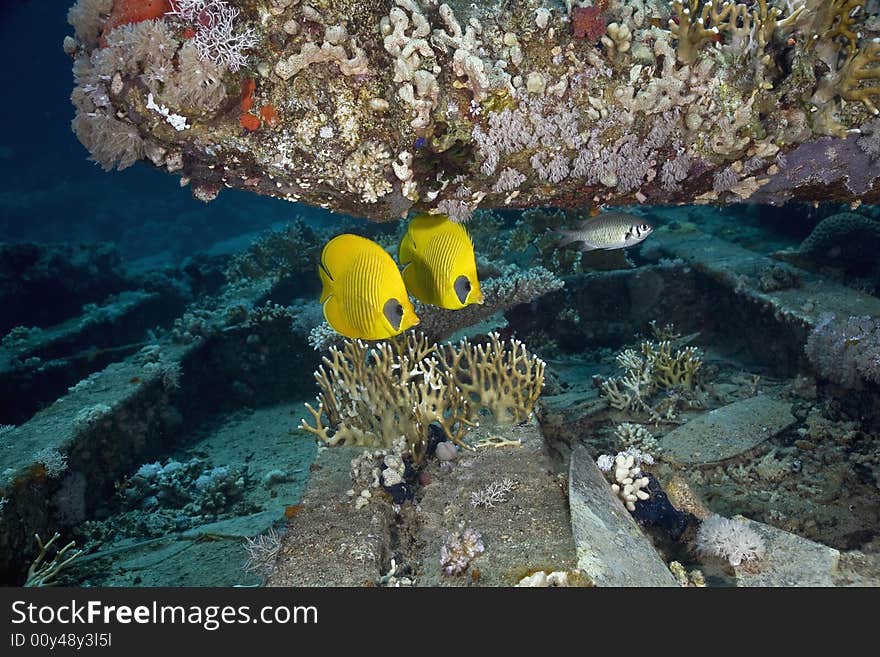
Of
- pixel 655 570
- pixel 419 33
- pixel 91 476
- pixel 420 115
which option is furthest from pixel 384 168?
pixel 91 476

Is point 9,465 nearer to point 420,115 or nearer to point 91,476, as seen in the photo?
point 91,476

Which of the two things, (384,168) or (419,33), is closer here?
(419,33)

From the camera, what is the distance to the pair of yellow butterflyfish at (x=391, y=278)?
2.42 metres

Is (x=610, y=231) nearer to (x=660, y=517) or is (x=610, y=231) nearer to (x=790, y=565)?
(x=660, y=517)

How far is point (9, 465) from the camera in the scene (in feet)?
16.7

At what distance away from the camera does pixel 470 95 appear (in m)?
2.62

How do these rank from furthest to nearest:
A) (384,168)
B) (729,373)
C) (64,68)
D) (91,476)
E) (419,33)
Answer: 1. (64,68)
2. (729,373)
3. (91,476)
4. (384,168)
5. (419,33)

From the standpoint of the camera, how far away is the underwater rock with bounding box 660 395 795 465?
4.94 m

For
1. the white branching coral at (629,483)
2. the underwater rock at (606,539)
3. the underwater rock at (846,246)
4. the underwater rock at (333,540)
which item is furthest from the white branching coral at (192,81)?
the underwater rock at (846,246)

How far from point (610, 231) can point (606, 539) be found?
2808mm

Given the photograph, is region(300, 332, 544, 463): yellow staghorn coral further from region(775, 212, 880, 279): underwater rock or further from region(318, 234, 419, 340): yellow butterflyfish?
region(775, 212, 880, 279): underwater rock

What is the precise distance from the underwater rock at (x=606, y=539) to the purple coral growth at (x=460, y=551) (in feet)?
1.82

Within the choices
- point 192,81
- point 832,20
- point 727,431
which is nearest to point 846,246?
point 727,431

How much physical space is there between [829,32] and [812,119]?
1.43 ft
